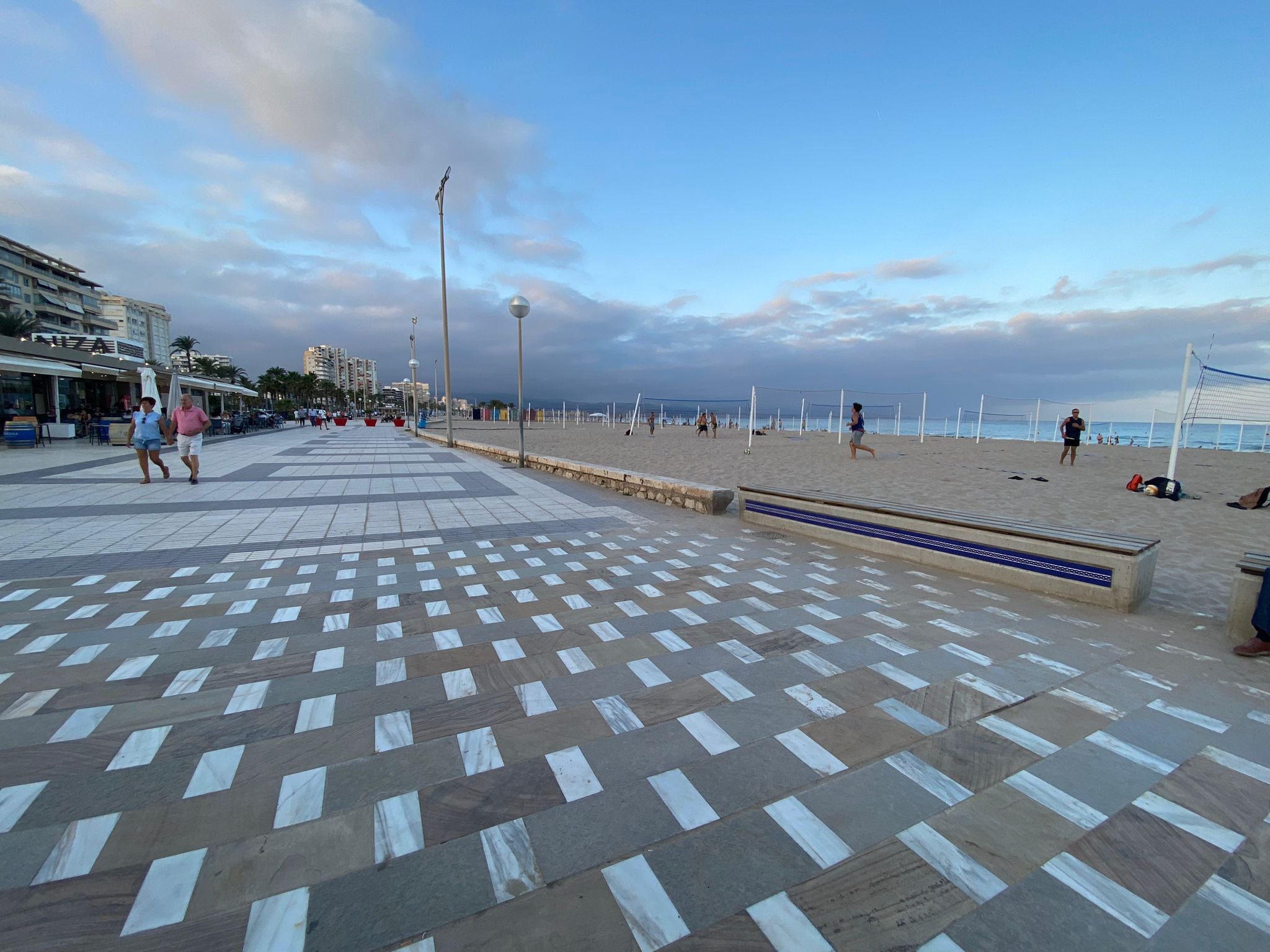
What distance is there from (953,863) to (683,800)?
2.94 feet

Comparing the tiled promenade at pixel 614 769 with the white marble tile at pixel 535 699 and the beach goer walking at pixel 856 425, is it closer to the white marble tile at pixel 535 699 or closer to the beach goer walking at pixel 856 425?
the white marble tile at pixel 535 699

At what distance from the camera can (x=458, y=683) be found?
9.30ft

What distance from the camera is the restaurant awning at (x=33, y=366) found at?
43.6 ft

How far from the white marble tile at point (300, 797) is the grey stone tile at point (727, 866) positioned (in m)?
1.23

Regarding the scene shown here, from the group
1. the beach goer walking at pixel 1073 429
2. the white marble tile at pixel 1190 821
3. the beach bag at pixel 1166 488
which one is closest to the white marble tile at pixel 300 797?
the white marble tile at pixel 1190 821

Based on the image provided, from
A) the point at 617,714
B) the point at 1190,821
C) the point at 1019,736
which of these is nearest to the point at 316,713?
the point at 617,714

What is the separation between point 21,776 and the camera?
81.4 inches

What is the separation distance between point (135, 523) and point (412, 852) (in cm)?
692

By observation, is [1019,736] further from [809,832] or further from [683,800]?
[683,800]

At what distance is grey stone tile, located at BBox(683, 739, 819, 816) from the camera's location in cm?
202

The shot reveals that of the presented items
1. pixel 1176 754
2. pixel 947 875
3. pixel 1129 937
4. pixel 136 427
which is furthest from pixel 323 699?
pixel 136 427

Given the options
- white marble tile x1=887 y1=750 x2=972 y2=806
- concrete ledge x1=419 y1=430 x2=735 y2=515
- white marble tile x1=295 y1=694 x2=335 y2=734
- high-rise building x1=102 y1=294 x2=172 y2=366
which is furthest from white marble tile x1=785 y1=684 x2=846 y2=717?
high-rise building x1=102 y1=294 x2=172 y2=366

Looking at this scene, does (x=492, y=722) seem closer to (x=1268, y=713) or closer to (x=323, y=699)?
(x=323, y=699)

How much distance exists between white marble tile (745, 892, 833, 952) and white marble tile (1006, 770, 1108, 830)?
44.9 inches
